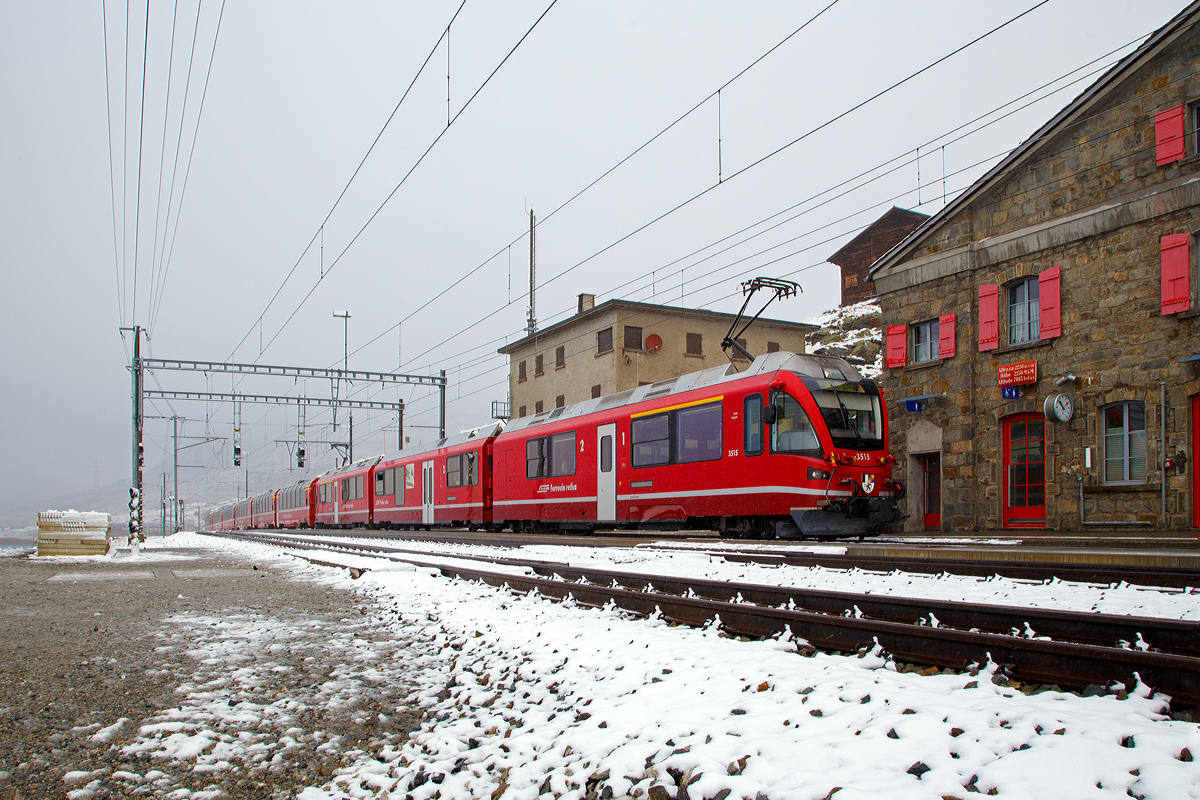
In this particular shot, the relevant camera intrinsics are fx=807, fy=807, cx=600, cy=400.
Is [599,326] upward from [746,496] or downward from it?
upward

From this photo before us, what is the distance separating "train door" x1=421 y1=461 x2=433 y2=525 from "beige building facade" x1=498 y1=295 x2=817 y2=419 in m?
7.77

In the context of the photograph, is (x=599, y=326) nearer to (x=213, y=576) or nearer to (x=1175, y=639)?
(x=213, y=576)

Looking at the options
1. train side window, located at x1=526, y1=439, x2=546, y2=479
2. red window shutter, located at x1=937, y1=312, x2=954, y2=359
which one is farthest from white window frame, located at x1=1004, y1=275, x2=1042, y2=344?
train side window, located at x1=526, y1=439, x2=546, y2=479

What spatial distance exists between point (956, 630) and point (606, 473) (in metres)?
12.3

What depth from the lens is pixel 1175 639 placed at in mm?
4383

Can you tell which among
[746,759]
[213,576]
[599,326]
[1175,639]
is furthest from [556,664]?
[599,326]

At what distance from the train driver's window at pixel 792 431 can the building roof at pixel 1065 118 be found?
9694 mm

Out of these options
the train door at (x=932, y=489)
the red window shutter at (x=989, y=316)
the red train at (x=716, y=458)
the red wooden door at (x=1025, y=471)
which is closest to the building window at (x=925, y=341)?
the red window shutter at (x=989, y=316)

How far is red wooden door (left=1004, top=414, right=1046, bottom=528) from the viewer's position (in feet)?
57.2

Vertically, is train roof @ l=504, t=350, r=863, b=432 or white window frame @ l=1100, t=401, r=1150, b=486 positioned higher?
train roof @ l=504, t=350, r=863, b=432

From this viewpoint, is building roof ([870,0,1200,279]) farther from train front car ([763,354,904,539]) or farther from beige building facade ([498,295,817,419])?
beige building facade ([498,295,817,419])

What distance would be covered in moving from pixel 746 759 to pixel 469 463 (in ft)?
68.0

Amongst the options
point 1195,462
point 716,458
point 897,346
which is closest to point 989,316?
point 897,346

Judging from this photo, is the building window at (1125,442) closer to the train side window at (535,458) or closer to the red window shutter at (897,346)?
the red window shutter at (897,346)
